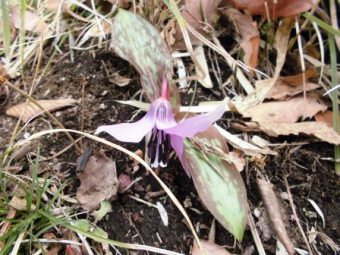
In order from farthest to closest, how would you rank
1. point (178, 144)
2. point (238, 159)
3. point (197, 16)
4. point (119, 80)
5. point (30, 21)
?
point (30, 21) < point (197, 16) < point (119, 80) < point (238, 159) < point (178, 144)

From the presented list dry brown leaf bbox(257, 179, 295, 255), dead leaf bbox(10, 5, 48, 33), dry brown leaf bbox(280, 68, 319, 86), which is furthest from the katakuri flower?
dead leaf bbox(10, 5, 48, 33)

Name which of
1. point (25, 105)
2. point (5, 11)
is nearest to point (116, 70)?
→ point (25, 105)

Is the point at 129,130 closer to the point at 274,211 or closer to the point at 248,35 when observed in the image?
the point at 274,211

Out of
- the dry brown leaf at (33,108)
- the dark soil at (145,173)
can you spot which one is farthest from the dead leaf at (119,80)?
the dry brown leaf at (33,108)

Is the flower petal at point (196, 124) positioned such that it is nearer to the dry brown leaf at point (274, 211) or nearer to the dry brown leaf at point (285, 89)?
the dry brown leaf at point (274, 211)

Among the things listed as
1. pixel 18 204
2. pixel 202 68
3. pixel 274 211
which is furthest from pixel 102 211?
pixel 202 68
